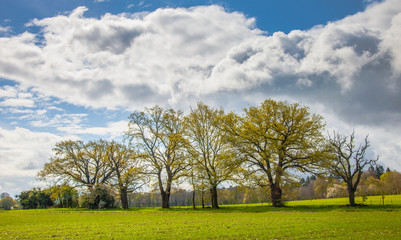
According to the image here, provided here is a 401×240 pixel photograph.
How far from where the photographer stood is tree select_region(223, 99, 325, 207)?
40750 millimetres

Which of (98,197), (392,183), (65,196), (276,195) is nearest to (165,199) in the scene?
(98,197)

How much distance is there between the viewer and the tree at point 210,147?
42.8 m

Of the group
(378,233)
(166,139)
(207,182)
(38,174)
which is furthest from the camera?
(38,174)

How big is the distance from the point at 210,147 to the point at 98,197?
88.2 feet

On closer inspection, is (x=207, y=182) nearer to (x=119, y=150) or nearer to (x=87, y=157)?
(x=119, y=150)

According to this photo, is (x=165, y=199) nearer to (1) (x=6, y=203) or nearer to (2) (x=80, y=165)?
(2) (x=80, y=165)

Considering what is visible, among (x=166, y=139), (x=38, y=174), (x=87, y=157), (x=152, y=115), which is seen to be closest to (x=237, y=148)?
(x=166, y=139)

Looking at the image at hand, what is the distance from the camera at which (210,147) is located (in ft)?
151

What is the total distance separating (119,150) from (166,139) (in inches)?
573

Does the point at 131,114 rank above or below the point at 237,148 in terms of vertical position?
above

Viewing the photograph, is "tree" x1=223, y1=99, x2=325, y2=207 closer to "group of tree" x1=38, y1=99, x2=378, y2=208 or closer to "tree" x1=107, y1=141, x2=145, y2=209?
"group of tree" x1=38, y1=99, x2=378, y2=208

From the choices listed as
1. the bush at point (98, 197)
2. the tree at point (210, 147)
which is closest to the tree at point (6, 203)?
the bush at point (98, 197)

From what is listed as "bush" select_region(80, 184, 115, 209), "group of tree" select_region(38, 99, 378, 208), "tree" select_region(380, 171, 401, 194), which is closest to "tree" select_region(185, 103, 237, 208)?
"group of tree" select_region(38, 99, 378, 208)

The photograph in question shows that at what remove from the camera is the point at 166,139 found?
49.9 metres
